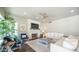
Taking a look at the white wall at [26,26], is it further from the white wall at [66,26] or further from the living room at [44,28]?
the white wall at [66,26]

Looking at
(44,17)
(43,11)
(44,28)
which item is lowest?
(44,28)

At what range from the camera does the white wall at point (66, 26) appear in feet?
5.62

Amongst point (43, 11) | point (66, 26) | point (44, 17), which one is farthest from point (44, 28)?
point (66, 26)

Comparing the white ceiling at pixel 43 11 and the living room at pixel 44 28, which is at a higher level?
the white ceiling at pixel 43 11

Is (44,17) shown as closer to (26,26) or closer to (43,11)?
(43,11)

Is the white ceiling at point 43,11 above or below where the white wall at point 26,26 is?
above

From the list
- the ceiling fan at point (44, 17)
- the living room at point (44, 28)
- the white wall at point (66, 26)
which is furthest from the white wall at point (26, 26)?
the white wall at point (66, 26)

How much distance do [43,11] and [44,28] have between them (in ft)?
1.06

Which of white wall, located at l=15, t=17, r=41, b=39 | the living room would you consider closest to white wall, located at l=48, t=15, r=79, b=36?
the living room

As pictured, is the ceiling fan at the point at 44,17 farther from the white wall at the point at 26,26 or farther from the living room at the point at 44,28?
the white wall at the point at 26,26

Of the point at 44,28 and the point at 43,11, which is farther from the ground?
the point at 43,11

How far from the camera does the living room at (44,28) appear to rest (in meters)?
1.68

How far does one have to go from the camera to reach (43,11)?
5.59ft
